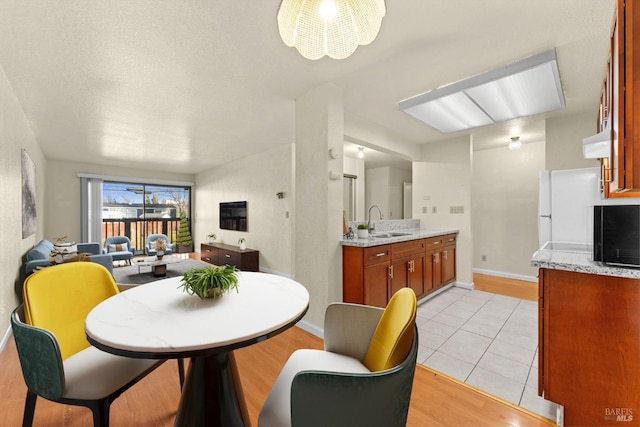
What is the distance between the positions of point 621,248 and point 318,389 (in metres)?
1.72

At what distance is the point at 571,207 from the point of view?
223cm

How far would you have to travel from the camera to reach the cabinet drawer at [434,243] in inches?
138

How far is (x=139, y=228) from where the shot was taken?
292 inches

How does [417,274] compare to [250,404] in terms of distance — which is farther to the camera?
[417,274]

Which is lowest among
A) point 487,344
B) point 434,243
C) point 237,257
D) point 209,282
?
point 487,344

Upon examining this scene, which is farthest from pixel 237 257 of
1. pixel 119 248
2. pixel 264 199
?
pixel 119 248

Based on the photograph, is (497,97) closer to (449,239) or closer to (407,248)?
(407,248)

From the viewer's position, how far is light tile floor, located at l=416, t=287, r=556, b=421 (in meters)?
1.79

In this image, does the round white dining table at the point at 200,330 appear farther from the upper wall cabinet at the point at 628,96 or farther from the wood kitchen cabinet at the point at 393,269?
the upper wall cabinet at the point at 628,96

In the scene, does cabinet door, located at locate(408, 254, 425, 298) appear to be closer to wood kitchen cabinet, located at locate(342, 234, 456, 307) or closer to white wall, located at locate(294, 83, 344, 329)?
wood kitchen cabinet, located at locate(342, 234, 456, 307)

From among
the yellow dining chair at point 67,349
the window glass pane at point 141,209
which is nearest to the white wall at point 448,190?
the yellow dining chair at point 67,349

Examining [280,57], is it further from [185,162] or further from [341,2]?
[185,162]

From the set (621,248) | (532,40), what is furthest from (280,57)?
(621,248)

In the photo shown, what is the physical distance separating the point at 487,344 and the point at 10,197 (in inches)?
193
